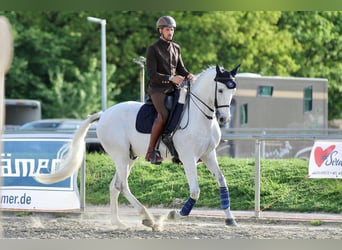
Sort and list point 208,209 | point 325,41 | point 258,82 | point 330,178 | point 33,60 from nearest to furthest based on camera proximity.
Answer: point 330,178, point 208,209, point 258,82, point 325,41, point 33,60

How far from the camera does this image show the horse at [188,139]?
470 inches

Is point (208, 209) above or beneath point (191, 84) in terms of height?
beneath

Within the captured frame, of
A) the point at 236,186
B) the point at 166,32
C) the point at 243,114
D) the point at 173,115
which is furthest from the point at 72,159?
the point at 243,114

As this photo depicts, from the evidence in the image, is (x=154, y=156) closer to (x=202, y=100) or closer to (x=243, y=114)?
(x=202, y=100)

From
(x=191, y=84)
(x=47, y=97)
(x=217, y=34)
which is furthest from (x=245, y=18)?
(x=191, y=84)

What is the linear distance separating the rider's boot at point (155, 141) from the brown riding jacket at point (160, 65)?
408mm

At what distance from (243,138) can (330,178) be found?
1414 millimetres

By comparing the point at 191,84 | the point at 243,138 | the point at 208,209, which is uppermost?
the point at 191,84

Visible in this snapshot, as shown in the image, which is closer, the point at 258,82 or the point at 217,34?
the point at 258,82

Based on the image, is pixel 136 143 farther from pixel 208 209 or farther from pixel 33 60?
pixel 33 60

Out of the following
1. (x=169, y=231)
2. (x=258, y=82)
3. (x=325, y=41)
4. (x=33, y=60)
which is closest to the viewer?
(x=169, y=231)

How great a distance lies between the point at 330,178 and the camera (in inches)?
548

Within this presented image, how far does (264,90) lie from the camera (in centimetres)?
2822

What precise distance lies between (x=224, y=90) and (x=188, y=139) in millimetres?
828
